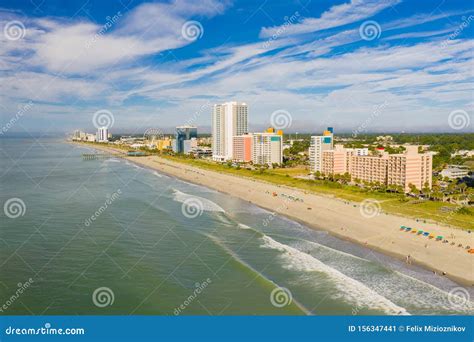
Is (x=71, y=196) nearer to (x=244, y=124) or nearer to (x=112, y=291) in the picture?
(x=112, y=291)

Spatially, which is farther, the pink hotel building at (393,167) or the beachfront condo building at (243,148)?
the beachfront condo building at (243,148)

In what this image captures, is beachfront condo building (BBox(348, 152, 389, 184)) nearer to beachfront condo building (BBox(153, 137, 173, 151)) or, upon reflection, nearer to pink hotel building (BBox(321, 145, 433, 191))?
pink hotel building (BBox(321, 145, 433, 191))
